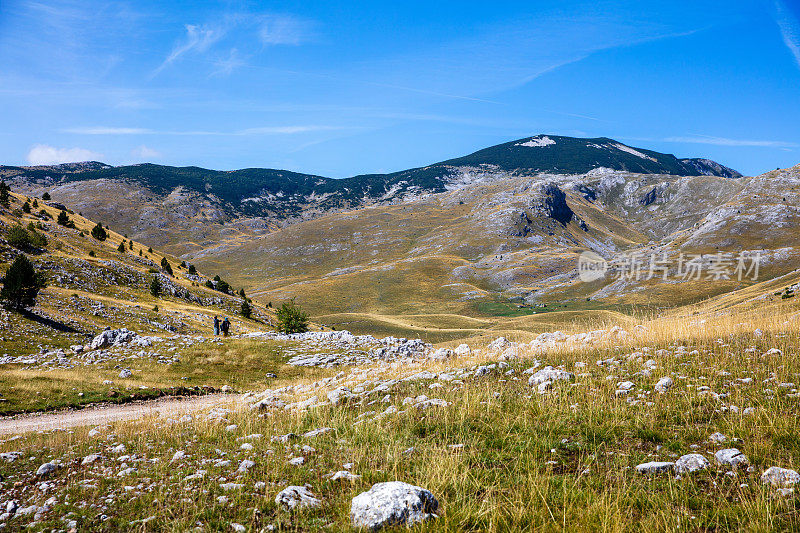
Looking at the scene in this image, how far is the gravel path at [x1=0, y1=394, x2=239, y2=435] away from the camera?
530 inches

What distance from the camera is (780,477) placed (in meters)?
4.75

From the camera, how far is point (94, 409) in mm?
17547

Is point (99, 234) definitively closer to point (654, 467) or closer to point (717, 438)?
point (654, 467)

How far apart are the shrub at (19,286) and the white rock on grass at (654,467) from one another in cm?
4301

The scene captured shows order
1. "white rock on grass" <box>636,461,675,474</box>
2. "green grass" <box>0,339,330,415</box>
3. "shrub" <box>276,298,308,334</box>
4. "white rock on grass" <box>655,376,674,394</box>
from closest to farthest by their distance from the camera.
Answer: "white rock on grass" <box>636,461,675,474</box>
"white rock on grass" <box>655,376,674,394</box>
"green grass" <box>0,339,330,415</box>
"shrub" <box>276,298,308,334</box>

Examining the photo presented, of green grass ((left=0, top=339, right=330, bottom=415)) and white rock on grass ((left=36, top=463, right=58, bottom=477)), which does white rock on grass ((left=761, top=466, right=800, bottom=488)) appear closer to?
white rock on grass ((left=36, top=463, right=58, bottom=477))

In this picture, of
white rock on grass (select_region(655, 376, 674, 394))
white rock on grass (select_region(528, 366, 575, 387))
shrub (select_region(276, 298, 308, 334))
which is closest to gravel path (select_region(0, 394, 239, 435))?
white rock on grass (select_region(528, 366, 575, 387))

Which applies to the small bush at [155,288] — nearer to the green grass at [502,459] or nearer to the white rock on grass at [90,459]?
the green grass at [502,459]

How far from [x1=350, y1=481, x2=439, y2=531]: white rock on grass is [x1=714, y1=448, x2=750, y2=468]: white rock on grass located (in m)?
4.03

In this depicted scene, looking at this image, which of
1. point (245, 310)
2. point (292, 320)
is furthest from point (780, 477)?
point (245, 310)

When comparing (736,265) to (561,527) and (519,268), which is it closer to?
(519,268)

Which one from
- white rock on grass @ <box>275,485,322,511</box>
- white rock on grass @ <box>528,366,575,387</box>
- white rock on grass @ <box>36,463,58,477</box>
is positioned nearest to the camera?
white rock on grass @ <box>275,485,322,511</box>

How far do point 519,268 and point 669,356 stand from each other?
168024mm

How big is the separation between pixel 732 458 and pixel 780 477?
581 mm
